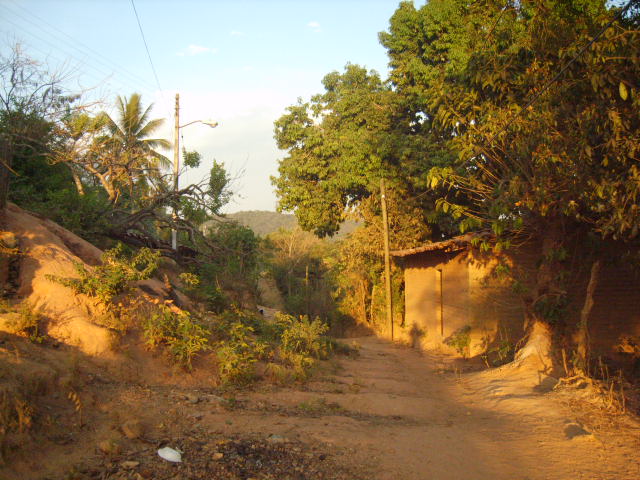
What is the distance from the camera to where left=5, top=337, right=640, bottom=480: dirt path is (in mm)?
4496

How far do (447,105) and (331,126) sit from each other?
40.2 feet

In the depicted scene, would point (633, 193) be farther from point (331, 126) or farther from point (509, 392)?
point (331, 126)

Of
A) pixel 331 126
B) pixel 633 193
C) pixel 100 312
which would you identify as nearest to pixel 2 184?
pixel 100 312

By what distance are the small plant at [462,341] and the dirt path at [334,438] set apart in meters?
5.32

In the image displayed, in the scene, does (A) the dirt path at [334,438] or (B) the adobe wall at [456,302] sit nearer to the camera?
(A) the dirt path at [334,438]

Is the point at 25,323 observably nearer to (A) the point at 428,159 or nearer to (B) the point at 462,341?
(B) the point at 462,341

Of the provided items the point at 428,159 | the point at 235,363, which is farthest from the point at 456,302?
the point at 235,363

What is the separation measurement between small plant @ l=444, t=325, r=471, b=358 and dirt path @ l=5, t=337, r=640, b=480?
209 inches

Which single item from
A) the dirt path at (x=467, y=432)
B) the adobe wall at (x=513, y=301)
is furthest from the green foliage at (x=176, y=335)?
the adobe wall at (x=513, y=301)

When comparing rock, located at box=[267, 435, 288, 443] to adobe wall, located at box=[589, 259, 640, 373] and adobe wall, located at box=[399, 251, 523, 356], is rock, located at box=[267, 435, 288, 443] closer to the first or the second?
adobe wall, located at box=[399, 251, 523, 356]

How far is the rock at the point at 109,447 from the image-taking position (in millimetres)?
4426

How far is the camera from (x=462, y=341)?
44.7 ft

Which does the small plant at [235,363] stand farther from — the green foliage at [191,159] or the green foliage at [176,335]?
the green foliage at [191,159]

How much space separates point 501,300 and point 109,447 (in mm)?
10532
